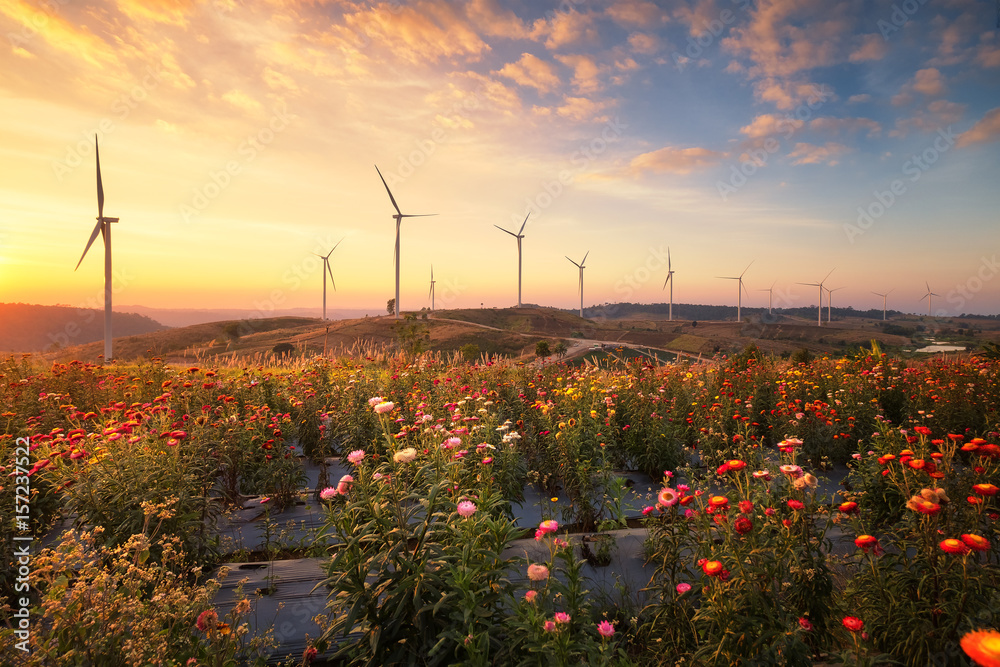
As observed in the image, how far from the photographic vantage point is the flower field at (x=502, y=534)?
2461 mm

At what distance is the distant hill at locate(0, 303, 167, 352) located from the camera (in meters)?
106

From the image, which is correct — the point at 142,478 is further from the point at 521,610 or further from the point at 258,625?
the point at 521,610

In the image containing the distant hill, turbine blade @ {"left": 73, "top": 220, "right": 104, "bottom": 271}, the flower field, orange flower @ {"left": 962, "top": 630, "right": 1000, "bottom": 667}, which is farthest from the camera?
the distant hill

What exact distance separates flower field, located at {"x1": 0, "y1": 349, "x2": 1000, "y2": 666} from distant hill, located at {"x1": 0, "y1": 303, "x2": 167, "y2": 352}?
389 ft

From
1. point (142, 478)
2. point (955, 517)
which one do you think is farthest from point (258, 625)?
point (955, 517)

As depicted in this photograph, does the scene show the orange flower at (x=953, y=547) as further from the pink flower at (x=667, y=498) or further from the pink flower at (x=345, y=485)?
the pink flower at (x=345, y=485)

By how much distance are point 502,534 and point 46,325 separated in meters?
159

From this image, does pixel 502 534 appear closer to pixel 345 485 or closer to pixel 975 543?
pixel 345 485

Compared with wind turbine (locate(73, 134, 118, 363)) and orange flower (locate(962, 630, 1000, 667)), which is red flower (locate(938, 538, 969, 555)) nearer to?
orange flower (locate(962, 630, 1000, 667))

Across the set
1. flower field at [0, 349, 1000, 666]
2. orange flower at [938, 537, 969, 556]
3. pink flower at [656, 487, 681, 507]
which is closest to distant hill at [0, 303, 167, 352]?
flower field at [0, 349, 1000, 666]

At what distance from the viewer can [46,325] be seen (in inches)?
4518

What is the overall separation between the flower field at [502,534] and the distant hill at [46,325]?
389 ft

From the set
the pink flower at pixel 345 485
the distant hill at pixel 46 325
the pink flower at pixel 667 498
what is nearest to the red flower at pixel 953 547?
the pink flower at pixel 667 498

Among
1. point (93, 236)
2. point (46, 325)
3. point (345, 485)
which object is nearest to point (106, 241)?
point (93, 236)
